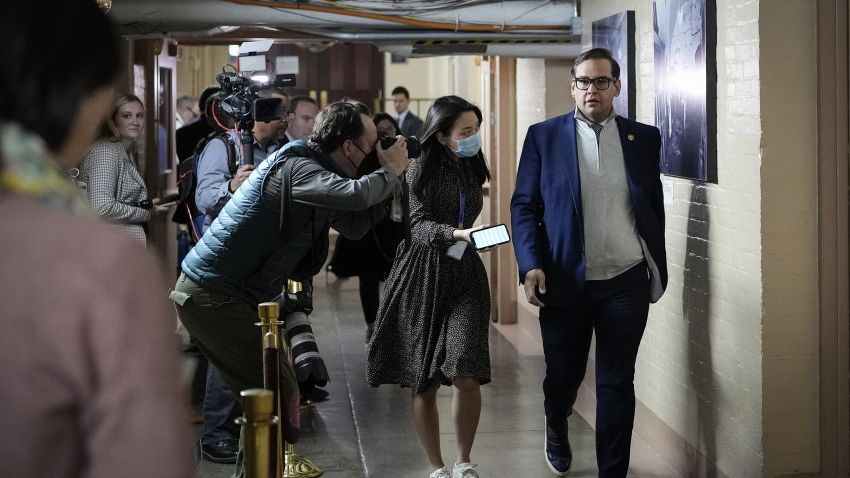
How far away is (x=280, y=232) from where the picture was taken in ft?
12.3

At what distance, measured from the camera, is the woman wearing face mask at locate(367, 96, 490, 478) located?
14.4 feet

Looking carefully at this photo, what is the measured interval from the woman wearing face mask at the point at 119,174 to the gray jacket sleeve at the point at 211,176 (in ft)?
1.11

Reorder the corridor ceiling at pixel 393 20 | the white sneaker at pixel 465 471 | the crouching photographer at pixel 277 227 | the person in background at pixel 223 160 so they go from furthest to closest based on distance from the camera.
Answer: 1. the corridor ceiling at pixel 393 20
2. the person in background at pixel 223 160
3. the white sneaker at pixel 465 471
4. the crouching photographer at pixel 277 227

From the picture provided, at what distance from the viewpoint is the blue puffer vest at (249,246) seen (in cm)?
382

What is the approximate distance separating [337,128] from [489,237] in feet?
2.28

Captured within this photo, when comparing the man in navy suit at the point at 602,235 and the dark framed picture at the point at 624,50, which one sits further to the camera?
the dark framed picture at the point at 624,50

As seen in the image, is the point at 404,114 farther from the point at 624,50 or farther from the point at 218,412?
the point at 218,412

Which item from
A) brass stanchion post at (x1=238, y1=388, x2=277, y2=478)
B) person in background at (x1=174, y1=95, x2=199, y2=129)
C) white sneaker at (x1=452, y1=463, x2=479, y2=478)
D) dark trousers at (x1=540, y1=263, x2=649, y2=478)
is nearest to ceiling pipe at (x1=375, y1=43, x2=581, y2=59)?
dark trousers at (x1=540, y1=263, x2=649, y2=478)

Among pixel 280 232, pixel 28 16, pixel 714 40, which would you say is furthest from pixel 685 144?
pixel 28 16

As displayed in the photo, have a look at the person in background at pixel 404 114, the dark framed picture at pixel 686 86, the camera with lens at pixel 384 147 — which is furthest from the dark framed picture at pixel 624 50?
the person in background at pixel 404 114

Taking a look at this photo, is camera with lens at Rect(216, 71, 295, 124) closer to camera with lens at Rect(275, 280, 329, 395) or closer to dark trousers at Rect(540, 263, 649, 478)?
camera with lens at Rect(275, 280, 329, 395)

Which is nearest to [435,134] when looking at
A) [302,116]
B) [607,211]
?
[607,211]

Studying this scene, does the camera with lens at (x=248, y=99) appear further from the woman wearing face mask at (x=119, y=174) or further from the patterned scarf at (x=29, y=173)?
the patterned scarf at (x=29, y=173)

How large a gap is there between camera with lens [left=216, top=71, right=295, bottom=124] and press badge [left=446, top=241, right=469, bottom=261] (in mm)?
1472
